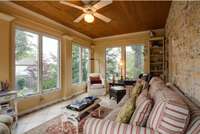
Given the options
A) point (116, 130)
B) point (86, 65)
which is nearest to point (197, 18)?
point (116, 130)

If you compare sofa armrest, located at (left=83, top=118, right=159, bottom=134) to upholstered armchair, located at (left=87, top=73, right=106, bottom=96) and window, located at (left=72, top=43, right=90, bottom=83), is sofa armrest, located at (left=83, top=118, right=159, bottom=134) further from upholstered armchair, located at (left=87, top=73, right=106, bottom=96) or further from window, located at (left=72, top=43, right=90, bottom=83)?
window, located at (left=72, top=43, right=90, bottom=83)

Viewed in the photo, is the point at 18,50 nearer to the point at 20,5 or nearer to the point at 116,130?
the point at 20,5

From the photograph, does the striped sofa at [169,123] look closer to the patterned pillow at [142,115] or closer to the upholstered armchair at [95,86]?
the patterned pillow at [142,115]

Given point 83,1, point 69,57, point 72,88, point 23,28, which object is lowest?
point 72,88

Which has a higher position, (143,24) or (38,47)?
(143,24)

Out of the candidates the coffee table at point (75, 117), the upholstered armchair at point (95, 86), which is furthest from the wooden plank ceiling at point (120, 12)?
the coffee table at point (75, 117)

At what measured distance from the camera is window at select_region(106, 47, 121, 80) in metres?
6.66

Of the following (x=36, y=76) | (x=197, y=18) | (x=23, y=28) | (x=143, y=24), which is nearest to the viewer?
(x=197, y=18)

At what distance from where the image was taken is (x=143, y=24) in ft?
16.7

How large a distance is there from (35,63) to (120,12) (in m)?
2.86

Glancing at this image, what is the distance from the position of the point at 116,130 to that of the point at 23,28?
3.59 m

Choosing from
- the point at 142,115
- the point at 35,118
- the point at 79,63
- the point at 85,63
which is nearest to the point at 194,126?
the point at 142,115

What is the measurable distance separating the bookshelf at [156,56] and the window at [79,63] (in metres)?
2.97

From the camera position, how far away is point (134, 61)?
627cm
